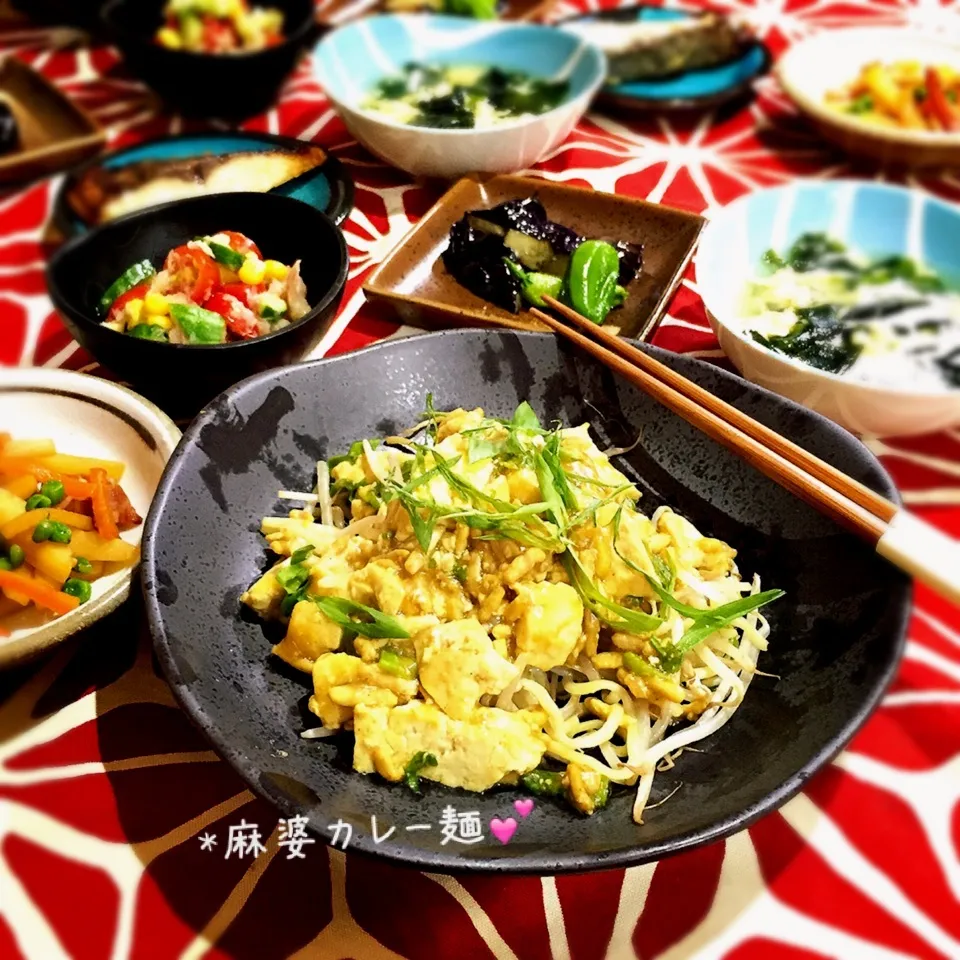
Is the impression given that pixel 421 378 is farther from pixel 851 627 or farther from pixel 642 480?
pixel 851 627

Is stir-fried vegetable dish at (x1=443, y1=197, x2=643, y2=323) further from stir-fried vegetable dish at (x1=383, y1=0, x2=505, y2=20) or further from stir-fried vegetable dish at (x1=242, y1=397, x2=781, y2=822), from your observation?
stir-fried vegetable dish at (x1=383, y1=0, x2=505, y2=20)

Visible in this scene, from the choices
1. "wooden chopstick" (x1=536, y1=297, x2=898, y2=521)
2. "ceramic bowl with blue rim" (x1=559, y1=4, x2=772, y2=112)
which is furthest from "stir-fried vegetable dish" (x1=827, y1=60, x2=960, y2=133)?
"wooden chopstick" (x1=536, y1=297, x2=898, y2=521)

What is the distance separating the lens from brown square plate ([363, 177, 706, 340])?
6.29ft

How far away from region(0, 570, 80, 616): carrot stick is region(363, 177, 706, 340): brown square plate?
0.98 meters

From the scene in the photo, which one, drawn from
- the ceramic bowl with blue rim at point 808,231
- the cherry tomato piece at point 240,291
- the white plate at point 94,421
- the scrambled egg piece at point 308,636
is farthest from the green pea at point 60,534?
the ceramic bowl with blue rim at point 808,231

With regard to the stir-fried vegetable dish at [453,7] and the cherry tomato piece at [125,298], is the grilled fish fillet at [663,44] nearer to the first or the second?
the stir-fried vegetable dish at [453,7]

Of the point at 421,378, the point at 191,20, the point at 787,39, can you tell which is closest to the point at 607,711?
the point at 421,378

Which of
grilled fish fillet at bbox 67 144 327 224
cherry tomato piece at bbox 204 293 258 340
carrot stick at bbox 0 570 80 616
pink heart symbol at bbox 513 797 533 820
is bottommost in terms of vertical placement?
pink heart symbol at bbox 513 797 533 820

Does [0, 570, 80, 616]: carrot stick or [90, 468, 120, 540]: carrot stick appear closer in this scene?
[0, 570, 80, 616]: carrot stick

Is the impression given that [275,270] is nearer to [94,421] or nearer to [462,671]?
[94,421]

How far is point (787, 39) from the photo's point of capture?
10.4 ft

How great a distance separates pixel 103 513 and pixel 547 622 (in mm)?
798

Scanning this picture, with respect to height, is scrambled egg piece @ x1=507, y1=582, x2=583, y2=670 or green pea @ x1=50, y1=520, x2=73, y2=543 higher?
green pea @ x1=50, y1=520, x2=73, y2=543

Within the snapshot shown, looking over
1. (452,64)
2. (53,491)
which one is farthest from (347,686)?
(452,64)
